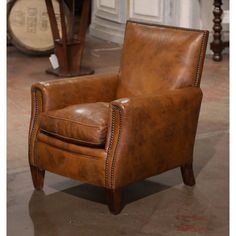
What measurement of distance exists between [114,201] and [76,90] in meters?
0.68

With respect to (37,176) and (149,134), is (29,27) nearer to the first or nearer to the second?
(37,176)

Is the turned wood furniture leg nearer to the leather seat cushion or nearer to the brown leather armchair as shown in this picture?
the brown leather armchair

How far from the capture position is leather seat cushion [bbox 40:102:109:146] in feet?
8.68

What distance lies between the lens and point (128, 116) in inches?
101

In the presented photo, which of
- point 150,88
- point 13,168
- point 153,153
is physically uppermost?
point 150,88

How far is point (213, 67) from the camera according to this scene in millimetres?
6246

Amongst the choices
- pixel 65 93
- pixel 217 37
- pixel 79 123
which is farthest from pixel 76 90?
pixel 217 37

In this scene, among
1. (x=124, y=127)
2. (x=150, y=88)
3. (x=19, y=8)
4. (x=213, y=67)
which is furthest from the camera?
(x=19, y=8)

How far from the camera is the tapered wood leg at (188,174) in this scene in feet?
10.0

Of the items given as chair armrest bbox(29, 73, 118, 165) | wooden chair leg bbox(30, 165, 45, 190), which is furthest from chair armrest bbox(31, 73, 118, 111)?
wooden chair leg bbox(30, 165, 45, 190)

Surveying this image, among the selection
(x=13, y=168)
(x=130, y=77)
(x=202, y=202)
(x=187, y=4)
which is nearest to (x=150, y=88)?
(x=130, y=77)

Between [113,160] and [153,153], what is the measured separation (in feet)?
0.83

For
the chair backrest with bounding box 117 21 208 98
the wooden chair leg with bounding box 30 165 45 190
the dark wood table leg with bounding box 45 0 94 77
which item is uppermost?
the chair backrest with bounding box 117 21 208 98
